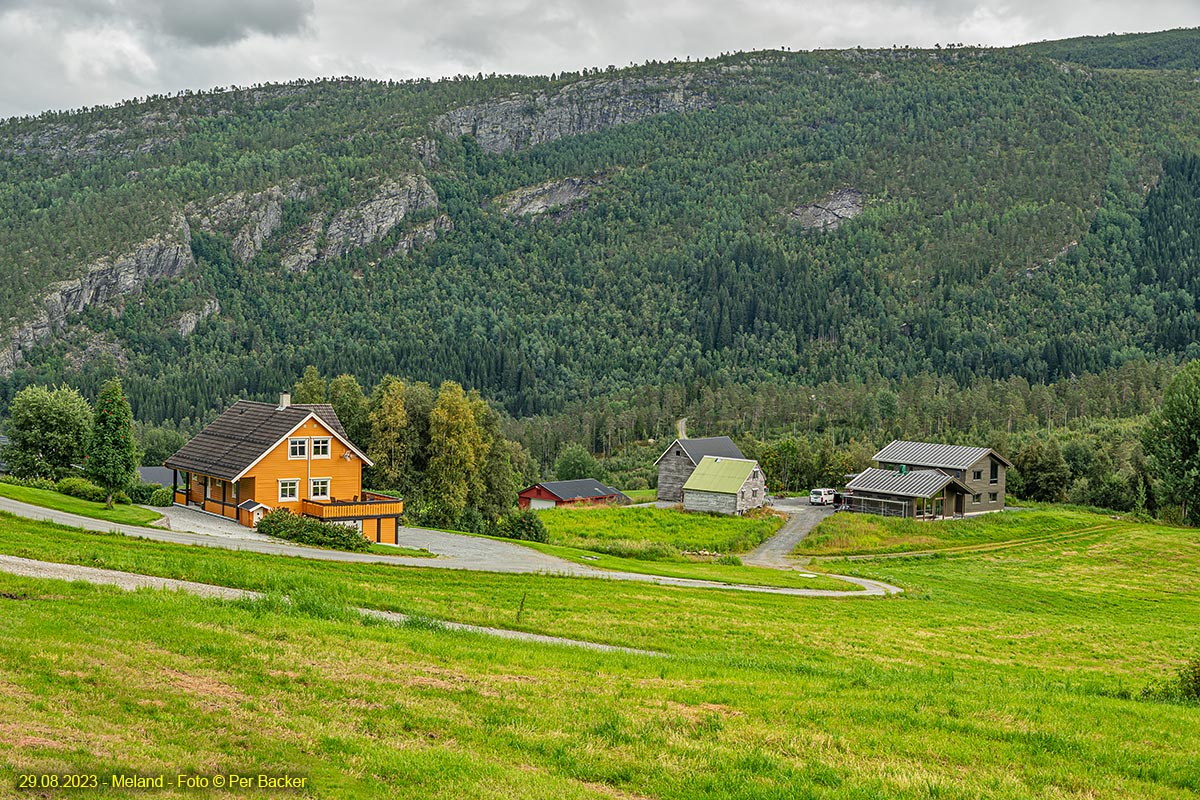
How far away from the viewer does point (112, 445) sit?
50.6m

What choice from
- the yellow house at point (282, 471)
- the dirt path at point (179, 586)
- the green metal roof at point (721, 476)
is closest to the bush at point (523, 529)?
the yellow house at point (282, 471)

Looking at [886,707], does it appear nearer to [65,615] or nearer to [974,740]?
[974,740]

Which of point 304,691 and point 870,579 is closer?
point 304,691

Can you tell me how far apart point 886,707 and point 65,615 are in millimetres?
13843

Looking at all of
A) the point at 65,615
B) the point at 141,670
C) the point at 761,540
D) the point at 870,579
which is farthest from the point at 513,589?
the point at 761,540

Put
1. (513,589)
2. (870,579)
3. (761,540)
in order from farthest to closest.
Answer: (761,540) → (870,579) → (513,589)

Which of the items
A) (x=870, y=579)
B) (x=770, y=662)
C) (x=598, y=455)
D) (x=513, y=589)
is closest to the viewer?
(x=770, y=662)

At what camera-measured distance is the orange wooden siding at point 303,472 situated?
5041cm

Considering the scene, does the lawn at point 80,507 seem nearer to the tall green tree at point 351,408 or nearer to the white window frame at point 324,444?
the white window frame at point 324,444

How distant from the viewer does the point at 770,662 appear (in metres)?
21.0

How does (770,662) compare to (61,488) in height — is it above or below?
below

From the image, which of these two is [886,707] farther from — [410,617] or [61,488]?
[61,488]

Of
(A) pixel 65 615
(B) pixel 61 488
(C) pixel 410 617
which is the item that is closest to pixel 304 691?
(A) pixel 65 615

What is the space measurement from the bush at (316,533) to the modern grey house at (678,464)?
55.5 metres
